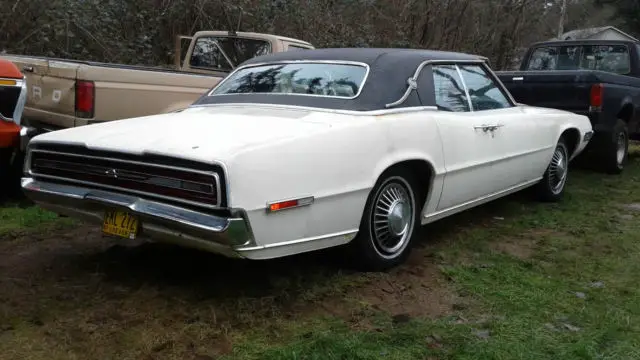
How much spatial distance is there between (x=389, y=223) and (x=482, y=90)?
1.81 m

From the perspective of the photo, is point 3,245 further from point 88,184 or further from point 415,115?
point 415,115

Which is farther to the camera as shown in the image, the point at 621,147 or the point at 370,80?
the point at 621,147

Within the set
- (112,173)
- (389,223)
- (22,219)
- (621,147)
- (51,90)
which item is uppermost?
(51,90)

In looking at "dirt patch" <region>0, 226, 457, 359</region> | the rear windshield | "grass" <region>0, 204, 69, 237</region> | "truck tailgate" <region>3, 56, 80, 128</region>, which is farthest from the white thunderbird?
the rear windshield

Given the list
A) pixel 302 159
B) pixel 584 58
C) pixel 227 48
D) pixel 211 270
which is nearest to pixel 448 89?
pixel 302 159

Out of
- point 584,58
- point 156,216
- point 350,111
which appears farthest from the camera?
point 584,58

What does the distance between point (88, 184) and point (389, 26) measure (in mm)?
13244

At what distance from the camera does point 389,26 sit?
16000mm

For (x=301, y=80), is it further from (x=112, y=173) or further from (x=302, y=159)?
(x=112, y=173)

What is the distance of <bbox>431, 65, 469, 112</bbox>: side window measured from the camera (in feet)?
15.5

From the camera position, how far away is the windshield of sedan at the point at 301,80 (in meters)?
4.30

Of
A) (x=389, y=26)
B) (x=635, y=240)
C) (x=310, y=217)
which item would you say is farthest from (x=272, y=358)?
(x=389, y=26)

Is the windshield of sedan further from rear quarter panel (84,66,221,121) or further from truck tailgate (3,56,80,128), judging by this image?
truck tailgate (3,56,80,128)

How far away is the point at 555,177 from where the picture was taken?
20.8 ft
